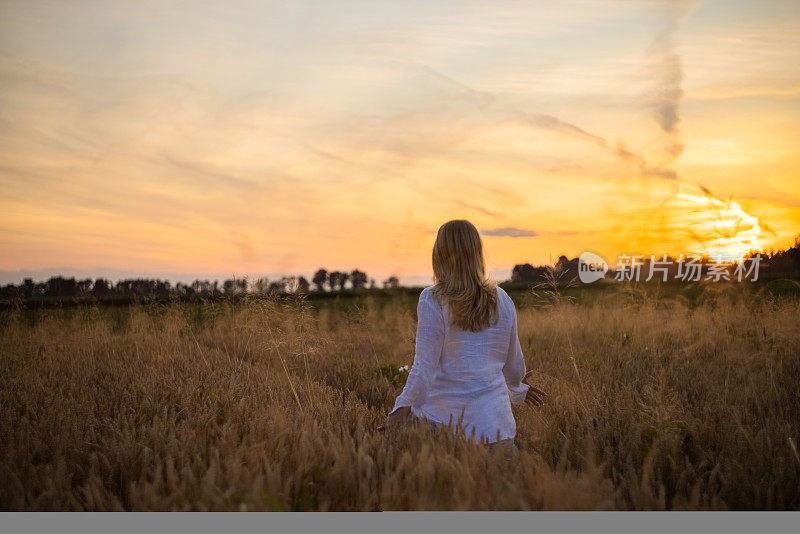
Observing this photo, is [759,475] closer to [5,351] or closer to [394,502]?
[394,502]

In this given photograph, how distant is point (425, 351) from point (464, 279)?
58 cm

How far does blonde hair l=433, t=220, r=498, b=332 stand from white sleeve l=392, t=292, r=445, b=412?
3.8 inches

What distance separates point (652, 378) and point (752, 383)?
3.09 feet

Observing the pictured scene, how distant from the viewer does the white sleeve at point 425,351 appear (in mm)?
3256

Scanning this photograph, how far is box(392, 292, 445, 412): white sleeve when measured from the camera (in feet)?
10.7

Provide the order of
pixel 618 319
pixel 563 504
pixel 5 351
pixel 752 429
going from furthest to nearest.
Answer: pixel 618 319 → pixel 5 351 → pixel 752 429 → pixel 563 504

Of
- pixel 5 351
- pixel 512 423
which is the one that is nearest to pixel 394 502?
pixel 512 423

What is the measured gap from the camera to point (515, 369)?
148 inches

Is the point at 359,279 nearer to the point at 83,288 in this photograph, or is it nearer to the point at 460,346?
the point at 83,288

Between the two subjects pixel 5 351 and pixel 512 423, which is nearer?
pixel 512 423

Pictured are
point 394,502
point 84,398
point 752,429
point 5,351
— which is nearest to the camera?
point 394,502

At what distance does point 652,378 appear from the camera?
17.9 feet

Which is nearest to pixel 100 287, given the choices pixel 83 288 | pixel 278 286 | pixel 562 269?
pixel 83 288

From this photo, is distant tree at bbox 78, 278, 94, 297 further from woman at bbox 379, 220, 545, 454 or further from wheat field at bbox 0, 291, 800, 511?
woman at bbox 379, 220, 545, 454
